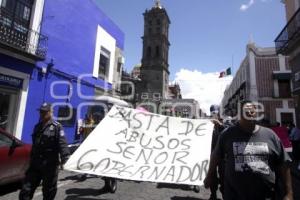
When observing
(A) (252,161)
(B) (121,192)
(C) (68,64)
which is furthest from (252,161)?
(C) (68,64)

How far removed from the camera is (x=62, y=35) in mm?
14617

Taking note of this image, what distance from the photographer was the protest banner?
16.8 feet

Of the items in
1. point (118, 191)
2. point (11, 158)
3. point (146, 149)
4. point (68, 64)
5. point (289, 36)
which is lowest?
point (118, 191)

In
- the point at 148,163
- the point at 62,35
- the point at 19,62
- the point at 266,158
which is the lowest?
the point at 148,163

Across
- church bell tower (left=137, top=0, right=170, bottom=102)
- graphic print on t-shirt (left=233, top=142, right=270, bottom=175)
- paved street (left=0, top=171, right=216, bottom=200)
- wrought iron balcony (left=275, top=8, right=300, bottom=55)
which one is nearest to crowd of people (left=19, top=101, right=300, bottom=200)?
graphic print on t-shirt (left=233, top=142, right=270, bottom=175)

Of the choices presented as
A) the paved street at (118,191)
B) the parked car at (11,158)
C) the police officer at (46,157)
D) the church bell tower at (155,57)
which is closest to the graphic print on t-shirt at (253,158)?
the police officer at (46,157)

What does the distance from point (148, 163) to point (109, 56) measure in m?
15.3

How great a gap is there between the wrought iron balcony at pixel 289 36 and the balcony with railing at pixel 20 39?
1045cm

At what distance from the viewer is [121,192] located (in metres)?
6.50

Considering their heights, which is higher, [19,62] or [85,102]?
[19,62]

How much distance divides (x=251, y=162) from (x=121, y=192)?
4.14 meters

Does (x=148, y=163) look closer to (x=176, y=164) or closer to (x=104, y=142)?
(x=176, y=164)

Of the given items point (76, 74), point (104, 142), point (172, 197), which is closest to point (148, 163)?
point (104, 142)

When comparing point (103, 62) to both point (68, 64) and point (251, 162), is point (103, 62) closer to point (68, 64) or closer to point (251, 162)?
point (68, 64)
